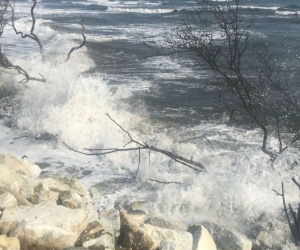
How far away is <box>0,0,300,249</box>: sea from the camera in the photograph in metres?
6.59

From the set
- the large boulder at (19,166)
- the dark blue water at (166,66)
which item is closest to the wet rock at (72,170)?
the large boulder at (19,166)

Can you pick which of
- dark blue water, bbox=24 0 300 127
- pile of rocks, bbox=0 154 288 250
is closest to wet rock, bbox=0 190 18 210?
pile of rocks, bbox=0 154 288 250

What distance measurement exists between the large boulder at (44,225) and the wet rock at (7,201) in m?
0.16

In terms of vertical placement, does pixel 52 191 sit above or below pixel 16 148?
above

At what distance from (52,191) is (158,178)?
2329mm

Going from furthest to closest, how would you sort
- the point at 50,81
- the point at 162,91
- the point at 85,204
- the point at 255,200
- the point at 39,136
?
the point at 162,91, the point at 50,81, the point at 39,136, the point at 255,200, the point at 85,204

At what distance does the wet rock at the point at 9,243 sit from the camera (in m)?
4.03

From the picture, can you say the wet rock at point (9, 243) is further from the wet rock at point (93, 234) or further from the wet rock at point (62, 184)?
the wet rock at point (62, 184)

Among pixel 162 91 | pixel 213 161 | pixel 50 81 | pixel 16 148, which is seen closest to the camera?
pixel 213 161

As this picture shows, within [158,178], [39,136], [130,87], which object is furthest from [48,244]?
[130,87]

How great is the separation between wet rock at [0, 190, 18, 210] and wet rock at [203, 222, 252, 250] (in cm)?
275

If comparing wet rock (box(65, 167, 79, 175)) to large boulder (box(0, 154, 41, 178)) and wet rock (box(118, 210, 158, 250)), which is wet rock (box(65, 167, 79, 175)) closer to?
large boulder (box(0, 154, 41, 178))

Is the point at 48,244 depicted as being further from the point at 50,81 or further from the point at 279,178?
the point at 50,81

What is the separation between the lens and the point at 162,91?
48.1 ft
